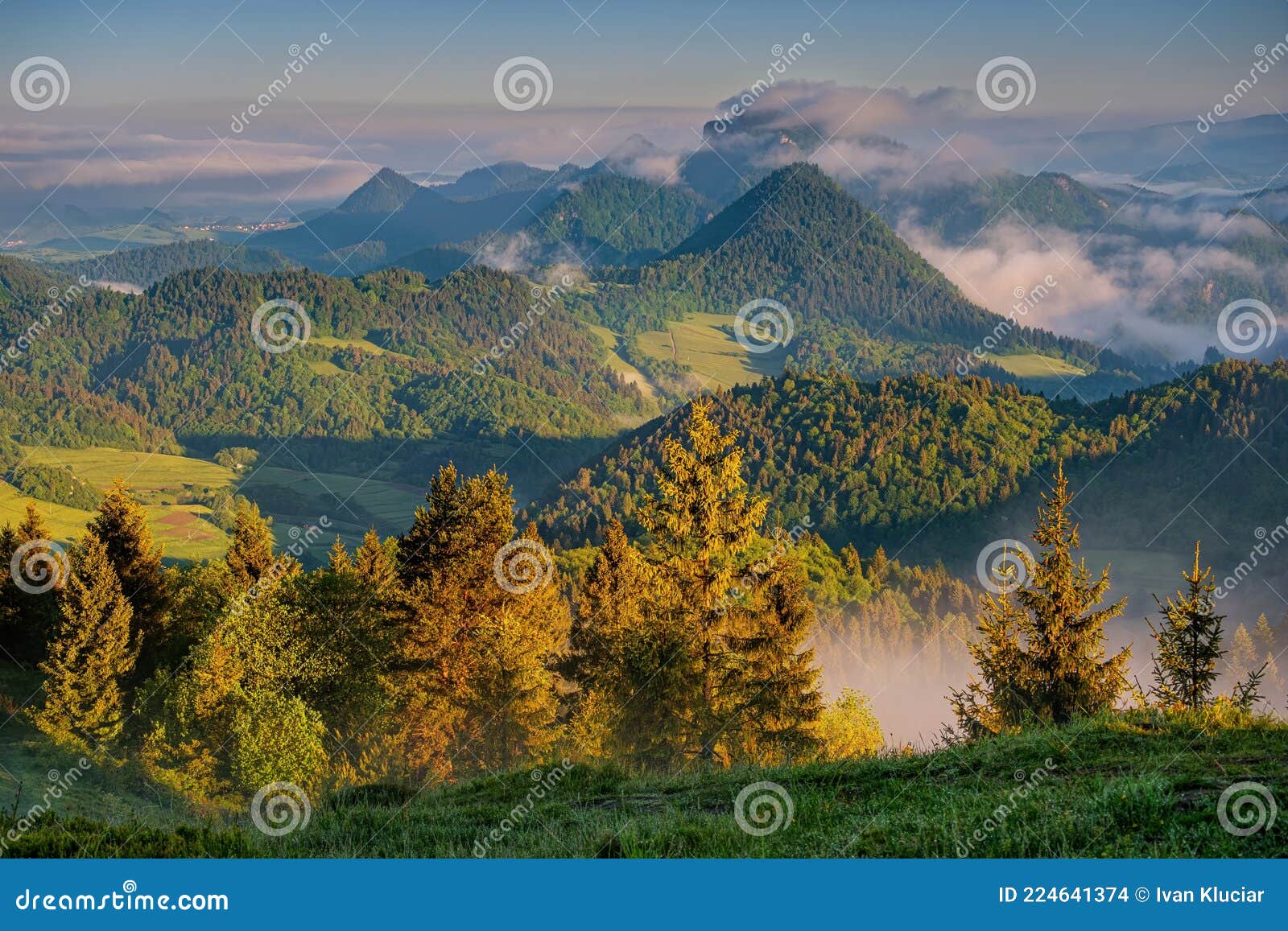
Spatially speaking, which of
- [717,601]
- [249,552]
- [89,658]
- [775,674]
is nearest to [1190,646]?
[775,674]

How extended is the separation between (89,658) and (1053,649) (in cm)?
4080

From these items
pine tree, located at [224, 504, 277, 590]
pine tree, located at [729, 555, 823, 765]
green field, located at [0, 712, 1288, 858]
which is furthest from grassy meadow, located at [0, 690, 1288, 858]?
pine tree, located at [224, 504, 277, 590]

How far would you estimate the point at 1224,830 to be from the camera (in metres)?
10.7

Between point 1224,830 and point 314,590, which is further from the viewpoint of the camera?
point 314,590

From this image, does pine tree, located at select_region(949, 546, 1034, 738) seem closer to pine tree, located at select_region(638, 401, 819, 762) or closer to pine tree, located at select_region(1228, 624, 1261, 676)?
pine tree, located at select_region(638, 401, 819, 762)

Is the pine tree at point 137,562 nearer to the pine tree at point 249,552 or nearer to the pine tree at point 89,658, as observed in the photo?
the pine tree at point 89,658

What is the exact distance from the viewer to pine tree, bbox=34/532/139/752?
46062mm

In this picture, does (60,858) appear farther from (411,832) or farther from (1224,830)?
(1224,830)

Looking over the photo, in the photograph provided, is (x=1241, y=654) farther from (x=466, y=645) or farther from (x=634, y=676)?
(x=466, y=645)

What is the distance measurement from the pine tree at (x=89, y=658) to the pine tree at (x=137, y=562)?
83.9 inches

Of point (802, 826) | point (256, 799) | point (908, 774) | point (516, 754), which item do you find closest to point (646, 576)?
point (516, 754)

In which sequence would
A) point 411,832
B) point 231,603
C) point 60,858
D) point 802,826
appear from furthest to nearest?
point 231,603 < point 411,832 < point 802,826 < point 60,858

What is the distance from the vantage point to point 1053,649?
36.0 meters

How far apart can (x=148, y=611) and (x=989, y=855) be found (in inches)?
1964
